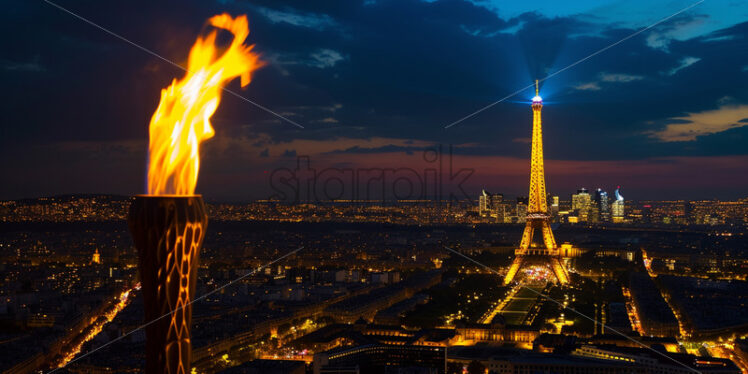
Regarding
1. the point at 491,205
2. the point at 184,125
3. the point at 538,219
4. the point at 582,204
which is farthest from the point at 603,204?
the point at 184,125

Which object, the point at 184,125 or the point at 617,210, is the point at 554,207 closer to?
the point at 617,210

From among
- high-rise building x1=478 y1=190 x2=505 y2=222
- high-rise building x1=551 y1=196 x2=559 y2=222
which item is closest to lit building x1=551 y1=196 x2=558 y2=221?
high-rise building x1=551 y1=196 x2=559 y2=222

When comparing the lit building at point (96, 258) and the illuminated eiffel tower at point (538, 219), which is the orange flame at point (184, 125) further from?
the lit building at point (96, 258)

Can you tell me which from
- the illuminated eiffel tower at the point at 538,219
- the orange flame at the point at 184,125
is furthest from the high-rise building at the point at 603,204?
the orange flame at the point at 184,125

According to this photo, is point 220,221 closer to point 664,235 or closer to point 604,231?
point 604,231

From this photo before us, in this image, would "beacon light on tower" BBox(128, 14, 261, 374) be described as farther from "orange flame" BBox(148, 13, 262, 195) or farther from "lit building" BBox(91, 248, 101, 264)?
"lit building" BBox(91, 248, 101, 264)

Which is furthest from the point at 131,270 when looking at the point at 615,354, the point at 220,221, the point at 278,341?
the point at 220,221
